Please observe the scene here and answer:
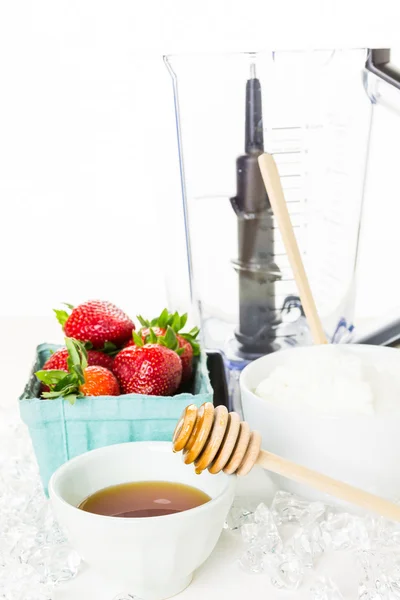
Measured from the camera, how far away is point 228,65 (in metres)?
0.77

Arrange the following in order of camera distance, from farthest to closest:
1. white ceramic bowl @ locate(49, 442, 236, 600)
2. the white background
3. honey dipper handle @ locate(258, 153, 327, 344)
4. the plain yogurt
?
the white background → honey dipper handle @ locate(258, 153, 327, 344) → the plain yogurt → white ceramic bowl @ locate(49, 442, 236, 600)

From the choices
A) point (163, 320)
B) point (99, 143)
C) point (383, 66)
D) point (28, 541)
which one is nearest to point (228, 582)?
point (28, 541)

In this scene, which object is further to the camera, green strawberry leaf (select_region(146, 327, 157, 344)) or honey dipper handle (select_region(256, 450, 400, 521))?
green strawberry leaf (select_region(146, 327, 157, 344))

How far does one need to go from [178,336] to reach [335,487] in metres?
0.23

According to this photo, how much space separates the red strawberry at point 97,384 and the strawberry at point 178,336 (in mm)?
71

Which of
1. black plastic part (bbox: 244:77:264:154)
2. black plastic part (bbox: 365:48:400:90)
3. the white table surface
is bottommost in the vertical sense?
the white table surface

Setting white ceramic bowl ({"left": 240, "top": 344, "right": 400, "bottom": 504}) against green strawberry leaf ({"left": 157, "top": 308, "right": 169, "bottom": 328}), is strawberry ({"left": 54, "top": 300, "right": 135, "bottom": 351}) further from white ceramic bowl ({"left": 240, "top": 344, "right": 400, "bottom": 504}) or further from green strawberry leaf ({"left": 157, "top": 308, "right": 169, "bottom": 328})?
white ceramic bowl ({"left": 240, "top": 344, "right": 400, "bottom": 504})

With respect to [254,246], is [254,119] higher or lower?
higher

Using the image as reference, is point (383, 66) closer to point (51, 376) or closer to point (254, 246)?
point (254, 246)

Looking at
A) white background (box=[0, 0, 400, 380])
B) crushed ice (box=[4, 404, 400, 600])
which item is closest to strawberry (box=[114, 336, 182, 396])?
crushed ice (box=[4, 404, 400, 600])

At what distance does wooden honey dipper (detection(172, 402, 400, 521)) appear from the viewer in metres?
0.53

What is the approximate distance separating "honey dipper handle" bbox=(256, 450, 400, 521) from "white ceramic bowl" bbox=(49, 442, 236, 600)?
0.03 m

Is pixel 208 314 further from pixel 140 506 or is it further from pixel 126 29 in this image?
pixel 126 29

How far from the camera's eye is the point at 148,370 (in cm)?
64
